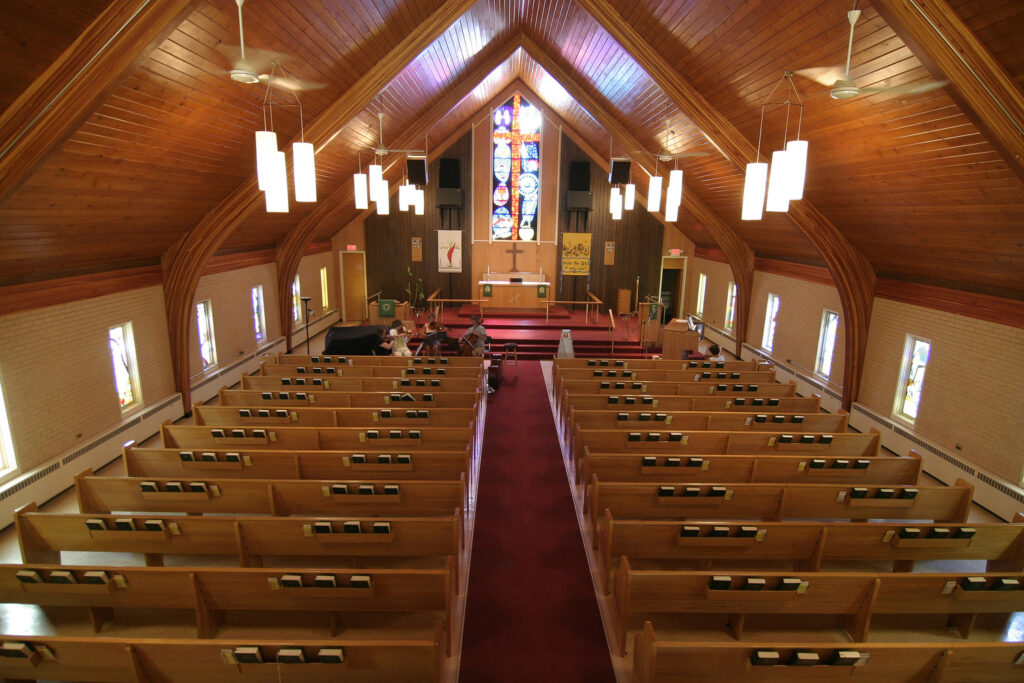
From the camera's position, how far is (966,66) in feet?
13.0

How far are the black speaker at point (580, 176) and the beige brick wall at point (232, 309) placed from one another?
8.90 m

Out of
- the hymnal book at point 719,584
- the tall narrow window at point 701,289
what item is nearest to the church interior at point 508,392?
the hymnal book at point 719,584

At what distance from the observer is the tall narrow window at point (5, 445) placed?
5.54m

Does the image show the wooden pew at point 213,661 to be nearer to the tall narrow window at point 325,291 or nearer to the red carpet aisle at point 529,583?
the red carpet aisle at point 529,583

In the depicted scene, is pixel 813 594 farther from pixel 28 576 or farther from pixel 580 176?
pixel 580 176

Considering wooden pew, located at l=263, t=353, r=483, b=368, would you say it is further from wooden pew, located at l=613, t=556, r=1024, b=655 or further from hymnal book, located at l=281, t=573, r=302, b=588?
wooden pew, located at l=613, t=556, r=1024, b=655

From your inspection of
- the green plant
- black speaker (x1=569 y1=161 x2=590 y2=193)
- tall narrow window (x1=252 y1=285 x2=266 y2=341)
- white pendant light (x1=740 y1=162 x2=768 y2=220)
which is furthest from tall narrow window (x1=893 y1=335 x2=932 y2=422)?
the green plant

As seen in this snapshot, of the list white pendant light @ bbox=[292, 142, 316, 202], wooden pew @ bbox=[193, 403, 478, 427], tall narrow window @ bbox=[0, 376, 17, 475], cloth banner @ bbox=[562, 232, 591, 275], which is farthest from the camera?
cloth banner @ bbox=[562, 232, 591, 275]

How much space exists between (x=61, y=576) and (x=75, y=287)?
447 cm

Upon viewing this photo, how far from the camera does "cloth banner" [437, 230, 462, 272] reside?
16.5 metres

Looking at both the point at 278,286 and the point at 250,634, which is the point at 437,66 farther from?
the point at 250,634

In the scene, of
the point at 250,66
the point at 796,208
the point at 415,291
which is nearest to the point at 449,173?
the point at 415,291

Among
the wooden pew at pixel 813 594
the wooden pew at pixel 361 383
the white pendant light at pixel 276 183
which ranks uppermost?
the white pendant light at pixel 276 183

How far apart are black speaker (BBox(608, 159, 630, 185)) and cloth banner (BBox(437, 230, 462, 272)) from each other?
22.3 ft
